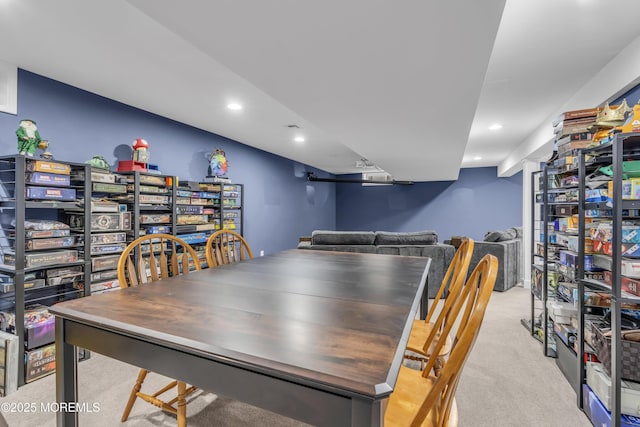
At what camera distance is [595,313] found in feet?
6.09

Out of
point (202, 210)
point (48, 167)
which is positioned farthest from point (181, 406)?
point (202, 210)

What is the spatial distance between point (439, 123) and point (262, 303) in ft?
7.55

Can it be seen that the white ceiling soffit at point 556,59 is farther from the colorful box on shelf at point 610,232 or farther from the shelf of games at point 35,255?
the shelf of games at point 35,255

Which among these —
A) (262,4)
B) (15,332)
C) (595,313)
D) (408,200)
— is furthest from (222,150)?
(408,200)

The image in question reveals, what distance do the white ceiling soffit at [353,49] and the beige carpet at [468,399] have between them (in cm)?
191

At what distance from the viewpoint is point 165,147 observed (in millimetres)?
3680

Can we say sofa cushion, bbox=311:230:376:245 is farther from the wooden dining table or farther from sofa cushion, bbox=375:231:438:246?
the wooden dining table

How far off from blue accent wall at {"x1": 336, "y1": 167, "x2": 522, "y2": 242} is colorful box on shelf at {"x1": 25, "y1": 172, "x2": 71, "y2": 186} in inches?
284

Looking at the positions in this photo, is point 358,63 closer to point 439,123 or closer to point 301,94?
point 301,94

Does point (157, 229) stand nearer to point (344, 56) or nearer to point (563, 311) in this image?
point (344, 56)

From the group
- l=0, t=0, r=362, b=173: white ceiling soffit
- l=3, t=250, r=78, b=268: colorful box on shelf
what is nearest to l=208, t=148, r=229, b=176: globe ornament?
l=0, t=0, r=362, b=173: white ceiling soffit

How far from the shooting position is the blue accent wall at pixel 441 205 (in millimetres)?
7445

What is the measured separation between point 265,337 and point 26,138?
257cm

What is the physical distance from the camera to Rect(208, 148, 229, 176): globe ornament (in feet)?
13.7
